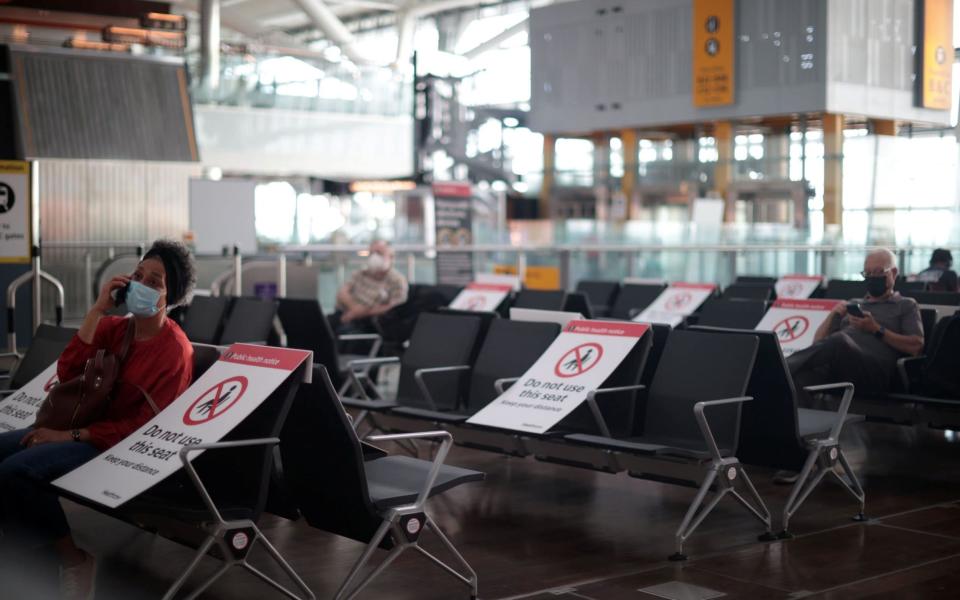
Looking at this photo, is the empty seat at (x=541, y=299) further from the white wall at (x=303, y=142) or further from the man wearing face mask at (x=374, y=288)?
the white wall at (x=303, y=142)

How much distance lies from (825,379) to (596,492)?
160 centimetres

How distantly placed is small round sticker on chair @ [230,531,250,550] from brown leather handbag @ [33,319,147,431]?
0.75 meters

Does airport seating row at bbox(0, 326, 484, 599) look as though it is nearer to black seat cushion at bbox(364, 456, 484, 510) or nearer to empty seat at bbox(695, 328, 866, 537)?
black seat cushion at bbox(364, 456, 484, 510)

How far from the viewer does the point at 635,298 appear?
10500 mm

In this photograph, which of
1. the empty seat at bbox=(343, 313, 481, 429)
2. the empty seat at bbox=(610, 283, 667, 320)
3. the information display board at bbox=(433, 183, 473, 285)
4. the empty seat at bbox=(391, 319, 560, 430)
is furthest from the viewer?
the information display board at bbox=(433, 183, 473, 285)

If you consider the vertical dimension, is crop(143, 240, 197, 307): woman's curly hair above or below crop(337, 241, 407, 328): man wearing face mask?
above

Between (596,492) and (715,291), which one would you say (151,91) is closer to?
(715,291)

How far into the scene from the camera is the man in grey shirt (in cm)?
646

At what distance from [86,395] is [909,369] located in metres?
4.54

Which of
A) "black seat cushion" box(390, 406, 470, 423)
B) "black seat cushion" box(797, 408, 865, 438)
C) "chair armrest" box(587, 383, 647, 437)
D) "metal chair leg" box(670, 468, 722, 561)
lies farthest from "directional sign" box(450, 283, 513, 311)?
"metal chair leg" box(670, 468, 722, 561)

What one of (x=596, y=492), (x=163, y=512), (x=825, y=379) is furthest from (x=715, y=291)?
(x=163, y=512)

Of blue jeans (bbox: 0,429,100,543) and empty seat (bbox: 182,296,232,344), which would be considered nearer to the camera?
blue jeans (bbox: 0,429,100,543)

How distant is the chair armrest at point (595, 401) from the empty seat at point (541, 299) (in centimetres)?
313

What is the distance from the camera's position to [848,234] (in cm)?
1377
